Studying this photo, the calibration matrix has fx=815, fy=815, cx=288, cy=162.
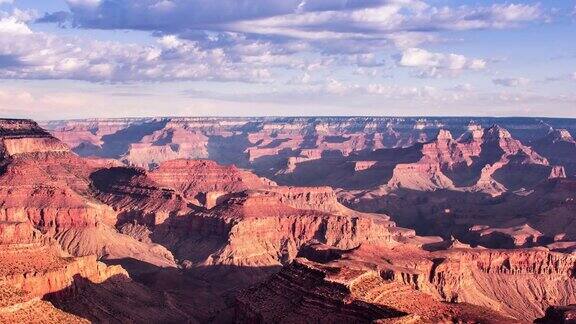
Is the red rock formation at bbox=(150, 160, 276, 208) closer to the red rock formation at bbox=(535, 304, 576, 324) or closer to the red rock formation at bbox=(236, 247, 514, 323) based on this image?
the red rock formation at bbox=(535, 304, 576, 324)

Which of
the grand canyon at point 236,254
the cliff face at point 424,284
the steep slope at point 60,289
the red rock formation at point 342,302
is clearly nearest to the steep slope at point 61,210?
the grand canyon at point 236,254

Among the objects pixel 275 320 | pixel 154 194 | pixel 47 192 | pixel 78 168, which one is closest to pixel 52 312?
pixel 275 320

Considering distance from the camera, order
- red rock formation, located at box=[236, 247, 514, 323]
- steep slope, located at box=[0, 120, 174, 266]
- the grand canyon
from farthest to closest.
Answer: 1. steep slope, located at box=[0, 120, 174, 266]
2. the grand canyon
3. red rock formation, located at box=[236, 247, 514, 323]

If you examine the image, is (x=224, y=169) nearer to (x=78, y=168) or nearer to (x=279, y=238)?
(x=78, y=168)

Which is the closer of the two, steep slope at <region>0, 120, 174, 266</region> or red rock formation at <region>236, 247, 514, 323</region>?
red rock formation at <region>236, 247, 514, 323</region>

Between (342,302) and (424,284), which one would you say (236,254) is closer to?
(424,284)

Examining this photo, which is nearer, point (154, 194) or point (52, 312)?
point (52, 312)

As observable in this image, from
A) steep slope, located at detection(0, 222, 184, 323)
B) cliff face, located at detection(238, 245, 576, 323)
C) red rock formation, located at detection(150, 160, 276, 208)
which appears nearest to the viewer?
steep slope, located at detection(0, 222, 184, 323)

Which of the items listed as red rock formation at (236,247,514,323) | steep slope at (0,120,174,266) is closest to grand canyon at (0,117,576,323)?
red rock formation at (236,247,514,323)

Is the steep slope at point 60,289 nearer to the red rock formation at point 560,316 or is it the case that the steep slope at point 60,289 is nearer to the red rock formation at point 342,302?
the red rock formation at point 342,302

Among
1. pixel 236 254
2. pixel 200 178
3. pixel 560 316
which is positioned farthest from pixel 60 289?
pixel 200 178

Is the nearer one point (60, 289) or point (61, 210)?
point (60, 289)
